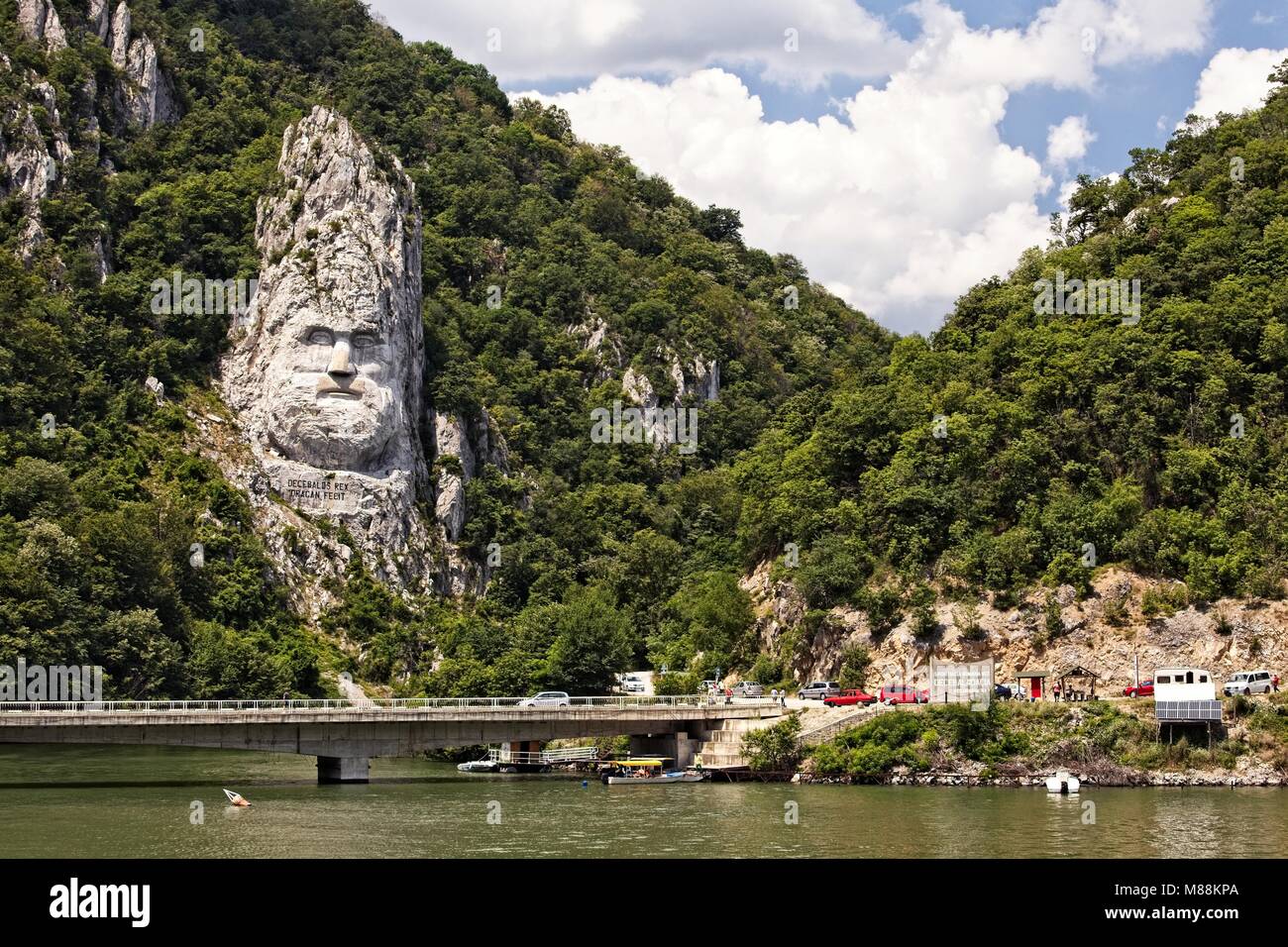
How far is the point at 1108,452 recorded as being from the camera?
9475 centimetres

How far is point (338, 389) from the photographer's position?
445ft

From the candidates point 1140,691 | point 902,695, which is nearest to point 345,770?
point 902,695

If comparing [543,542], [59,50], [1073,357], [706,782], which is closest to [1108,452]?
[1073,357]

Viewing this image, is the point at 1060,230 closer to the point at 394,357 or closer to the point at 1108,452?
the point at 1108,452

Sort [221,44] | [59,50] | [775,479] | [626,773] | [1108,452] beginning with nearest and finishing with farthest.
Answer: [626,773] < [1108,452] < [775,479] < [59,50] < [221,44]

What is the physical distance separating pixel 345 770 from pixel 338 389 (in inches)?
2539

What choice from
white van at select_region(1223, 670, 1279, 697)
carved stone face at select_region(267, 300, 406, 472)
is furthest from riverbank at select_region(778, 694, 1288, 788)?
carved stone face at select_region(267, 300, 406, 472)

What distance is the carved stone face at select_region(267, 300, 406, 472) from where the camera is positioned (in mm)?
134250

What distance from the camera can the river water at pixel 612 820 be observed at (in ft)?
156

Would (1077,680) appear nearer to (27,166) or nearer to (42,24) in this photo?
(27,166)

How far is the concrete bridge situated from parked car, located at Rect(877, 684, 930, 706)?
19.0ft

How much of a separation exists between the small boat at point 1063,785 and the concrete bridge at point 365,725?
54.3 feet

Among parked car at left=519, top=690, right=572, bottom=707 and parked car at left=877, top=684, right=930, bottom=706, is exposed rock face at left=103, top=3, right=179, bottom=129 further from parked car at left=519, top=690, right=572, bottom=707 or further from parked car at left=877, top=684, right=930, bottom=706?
parked car at left=877, top=684, right=930, bottom=706

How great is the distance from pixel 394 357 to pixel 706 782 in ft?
243
